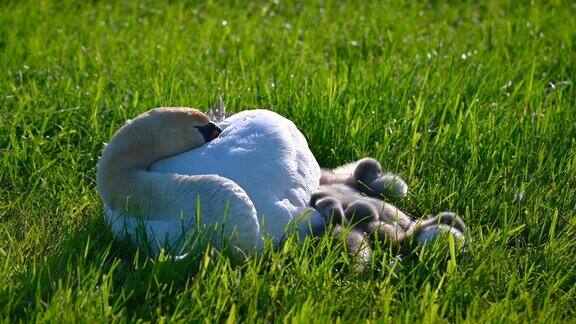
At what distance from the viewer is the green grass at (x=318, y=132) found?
12.9ft

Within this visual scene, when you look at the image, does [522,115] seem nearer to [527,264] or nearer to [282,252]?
[527,264]

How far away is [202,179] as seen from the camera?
4.14 meters

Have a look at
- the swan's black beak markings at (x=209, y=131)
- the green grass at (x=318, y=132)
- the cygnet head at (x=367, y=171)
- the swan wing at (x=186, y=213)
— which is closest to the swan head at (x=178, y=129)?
the swan's black beak markings at (x=209, y=131)

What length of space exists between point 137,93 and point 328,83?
117cm

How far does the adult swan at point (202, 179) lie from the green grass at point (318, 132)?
155 millimetres

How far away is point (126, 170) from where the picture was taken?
439 cm

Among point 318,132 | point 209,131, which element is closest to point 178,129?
point 209,131

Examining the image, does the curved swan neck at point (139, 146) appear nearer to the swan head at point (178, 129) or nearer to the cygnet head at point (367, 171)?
the swan head at point (178, 129)

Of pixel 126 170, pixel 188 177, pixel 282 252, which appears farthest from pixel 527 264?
pixel 126 170

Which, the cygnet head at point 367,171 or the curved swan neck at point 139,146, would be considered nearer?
the curved swan neck at point 139,146

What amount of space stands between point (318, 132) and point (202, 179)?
4.97 feet

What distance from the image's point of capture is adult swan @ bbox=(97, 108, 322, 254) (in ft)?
13.4

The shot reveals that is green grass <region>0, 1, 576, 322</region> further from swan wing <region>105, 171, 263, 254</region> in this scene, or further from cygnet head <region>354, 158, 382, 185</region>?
cygnet head <region>354, 158, 382, 185</region>

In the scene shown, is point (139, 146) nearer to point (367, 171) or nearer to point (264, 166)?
point (264, 166)
